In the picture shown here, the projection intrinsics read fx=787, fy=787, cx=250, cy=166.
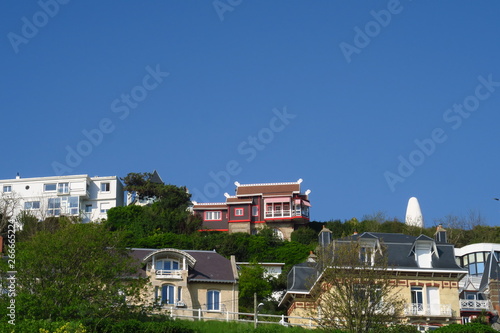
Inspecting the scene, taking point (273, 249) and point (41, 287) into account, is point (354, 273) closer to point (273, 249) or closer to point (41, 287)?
point (41, 287)

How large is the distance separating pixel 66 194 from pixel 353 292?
191 ft

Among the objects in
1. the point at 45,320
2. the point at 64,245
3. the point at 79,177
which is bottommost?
the point at 45,320

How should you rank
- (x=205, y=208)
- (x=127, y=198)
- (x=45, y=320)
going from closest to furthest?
(x=45, y=320)
(x=205, y=208)
(x=127, y=198)

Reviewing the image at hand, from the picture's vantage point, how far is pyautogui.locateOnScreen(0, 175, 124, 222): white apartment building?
8806cm

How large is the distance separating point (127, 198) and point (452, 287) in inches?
2051

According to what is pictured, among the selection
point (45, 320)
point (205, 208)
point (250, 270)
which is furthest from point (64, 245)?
point (205, 208)

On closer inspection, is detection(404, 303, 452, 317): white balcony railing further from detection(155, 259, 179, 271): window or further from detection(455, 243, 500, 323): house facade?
detection(155, 259, 179, 271): window

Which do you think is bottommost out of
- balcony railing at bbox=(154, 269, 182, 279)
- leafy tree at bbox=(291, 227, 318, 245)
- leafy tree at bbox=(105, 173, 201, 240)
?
balcony railing at bbox=(154, 269, 182, 279)

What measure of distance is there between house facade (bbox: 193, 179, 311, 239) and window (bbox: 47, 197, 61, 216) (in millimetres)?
15498

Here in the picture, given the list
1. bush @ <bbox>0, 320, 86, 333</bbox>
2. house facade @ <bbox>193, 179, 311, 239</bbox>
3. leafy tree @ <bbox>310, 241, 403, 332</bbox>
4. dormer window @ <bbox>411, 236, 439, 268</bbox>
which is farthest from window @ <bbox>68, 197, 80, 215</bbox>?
bush @ <bbox>0, 320, 86, 333</bbox>

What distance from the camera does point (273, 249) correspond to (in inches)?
2867

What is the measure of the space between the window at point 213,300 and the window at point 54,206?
129 feet

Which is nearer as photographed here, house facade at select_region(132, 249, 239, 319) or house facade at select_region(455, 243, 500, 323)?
house facade at select_region(455, 243, 500, 323)

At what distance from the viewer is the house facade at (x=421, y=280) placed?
1797 inches
